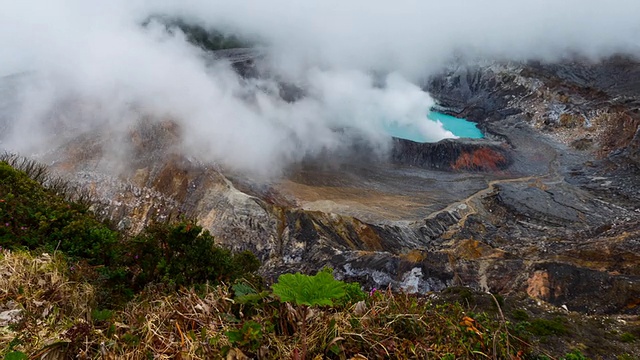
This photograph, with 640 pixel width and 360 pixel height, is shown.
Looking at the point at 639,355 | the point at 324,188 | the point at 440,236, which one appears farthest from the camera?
the point at 324,188

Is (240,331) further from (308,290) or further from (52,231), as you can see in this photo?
Answer: (52,231)

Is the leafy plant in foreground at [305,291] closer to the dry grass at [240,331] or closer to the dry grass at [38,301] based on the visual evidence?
the dry grass at [240,331]

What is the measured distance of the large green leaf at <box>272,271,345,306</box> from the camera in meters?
3.56

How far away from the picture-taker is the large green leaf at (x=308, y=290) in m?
3.56

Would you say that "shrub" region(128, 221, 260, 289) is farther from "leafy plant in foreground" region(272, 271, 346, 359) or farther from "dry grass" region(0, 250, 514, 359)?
"leafy plant in foreground" region(272, 271, 346, 359)

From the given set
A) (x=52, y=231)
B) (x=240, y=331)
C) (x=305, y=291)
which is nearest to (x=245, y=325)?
(x=240, y=331)

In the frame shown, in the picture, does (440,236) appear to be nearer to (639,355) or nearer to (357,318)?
(639,355)

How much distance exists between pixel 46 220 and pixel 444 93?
12002cm

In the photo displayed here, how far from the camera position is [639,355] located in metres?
10.3

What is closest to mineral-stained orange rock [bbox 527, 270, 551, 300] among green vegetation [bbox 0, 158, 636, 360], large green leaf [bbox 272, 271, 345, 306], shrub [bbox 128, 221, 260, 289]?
shrub [bbox 128, 221, 260, 289]

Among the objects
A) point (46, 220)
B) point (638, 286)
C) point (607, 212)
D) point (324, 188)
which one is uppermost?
point (46, 220)

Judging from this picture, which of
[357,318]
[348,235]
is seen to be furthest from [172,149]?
[357,318]

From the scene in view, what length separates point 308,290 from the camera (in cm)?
367

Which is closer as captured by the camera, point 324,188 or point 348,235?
point 348,235
